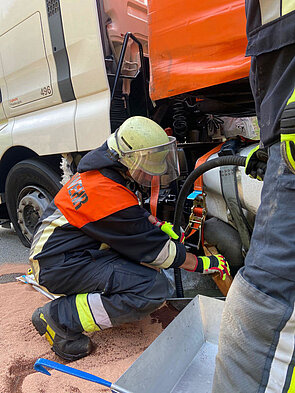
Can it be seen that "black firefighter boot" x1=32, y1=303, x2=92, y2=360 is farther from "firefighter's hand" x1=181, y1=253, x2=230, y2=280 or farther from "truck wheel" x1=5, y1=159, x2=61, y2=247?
"truck wheel" x1=5, y1=159, x2=61, y2=247

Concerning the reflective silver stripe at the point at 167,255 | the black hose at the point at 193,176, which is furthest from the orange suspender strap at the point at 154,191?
the reflective silver stripe at the point at 167,255

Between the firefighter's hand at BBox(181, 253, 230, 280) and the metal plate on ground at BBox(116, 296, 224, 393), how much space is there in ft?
0.66

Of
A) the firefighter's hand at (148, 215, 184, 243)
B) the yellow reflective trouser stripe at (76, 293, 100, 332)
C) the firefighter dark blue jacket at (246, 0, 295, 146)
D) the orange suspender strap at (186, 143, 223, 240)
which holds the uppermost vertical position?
the firefighter dark blue jacket at (246, 0, 295, 146)

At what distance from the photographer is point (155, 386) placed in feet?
4.47

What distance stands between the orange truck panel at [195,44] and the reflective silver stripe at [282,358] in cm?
118

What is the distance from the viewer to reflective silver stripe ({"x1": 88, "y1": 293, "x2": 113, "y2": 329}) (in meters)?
1.75

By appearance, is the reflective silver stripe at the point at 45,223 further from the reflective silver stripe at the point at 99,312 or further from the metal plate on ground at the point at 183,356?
the metal plate on ground at the point at 183,356

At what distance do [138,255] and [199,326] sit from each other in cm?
50

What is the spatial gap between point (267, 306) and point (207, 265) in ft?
3.47

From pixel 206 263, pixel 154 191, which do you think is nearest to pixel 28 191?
pixel 154 191

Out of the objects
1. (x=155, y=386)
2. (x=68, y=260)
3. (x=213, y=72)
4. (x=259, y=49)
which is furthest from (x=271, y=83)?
(x=68, y=260)

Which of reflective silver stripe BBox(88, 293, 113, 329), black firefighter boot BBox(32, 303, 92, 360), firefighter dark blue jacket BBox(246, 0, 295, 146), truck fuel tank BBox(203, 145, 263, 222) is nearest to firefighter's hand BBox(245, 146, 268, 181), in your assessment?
firefighter dark blue jacket BBox(246, 0, 295, 146)

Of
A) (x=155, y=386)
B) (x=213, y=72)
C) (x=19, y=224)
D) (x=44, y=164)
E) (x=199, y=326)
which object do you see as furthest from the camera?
(x=19, y=224)

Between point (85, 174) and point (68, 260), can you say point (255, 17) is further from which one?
point (68, 260)
